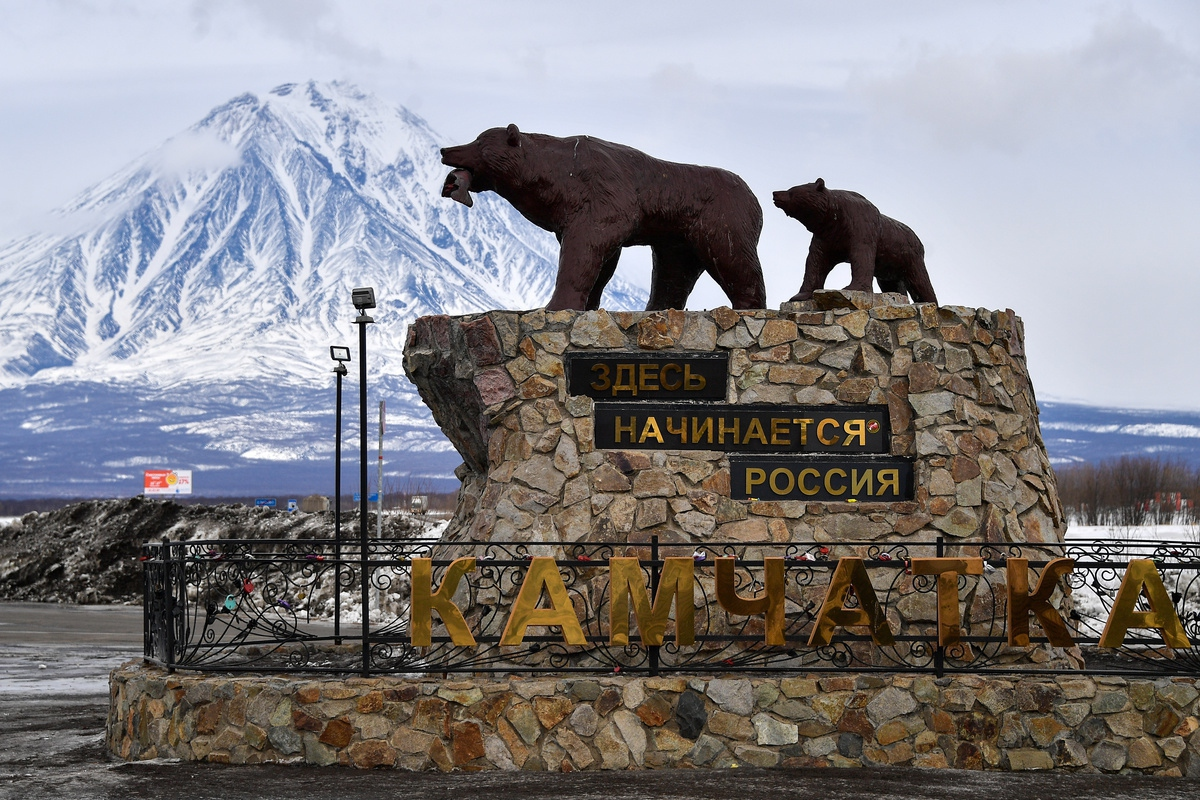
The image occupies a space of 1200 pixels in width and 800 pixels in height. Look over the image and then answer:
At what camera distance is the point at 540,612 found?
8.64 meters

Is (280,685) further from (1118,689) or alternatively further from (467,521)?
(1118,689)

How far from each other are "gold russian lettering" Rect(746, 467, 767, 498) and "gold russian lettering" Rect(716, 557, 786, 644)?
1193mm

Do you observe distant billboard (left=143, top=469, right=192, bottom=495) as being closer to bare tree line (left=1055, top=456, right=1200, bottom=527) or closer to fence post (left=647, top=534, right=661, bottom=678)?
bare tree line (left=1055, top=456, right=1200, bottom=527)

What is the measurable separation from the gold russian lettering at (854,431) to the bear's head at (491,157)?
10.7 ft

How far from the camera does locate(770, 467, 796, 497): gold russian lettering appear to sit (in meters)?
9.77

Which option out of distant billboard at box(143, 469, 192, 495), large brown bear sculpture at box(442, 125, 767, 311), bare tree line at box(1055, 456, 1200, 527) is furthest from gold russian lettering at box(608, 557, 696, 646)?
distant billboard at box(143, 469, 192, 495)

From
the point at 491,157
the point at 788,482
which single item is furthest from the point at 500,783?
the point at 491,157

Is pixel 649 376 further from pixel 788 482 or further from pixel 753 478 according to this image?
pixel 788 482

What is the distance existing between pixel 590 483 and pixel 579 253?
190 cm

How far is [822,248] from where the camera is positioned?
11.3 m

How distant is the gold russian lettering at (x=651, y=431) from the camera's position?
9.84 metres

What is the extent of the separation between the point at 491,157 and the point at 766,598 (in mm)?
4271

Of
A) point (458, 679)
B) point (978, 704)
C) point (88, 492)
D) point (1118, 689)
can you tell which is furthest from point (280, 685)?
point (88, 492)

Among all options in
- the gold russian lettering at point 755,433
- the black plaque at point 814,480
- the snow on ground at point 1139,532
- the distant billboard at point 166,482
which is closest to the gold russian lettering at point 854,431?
the black plaque at point 814,480
